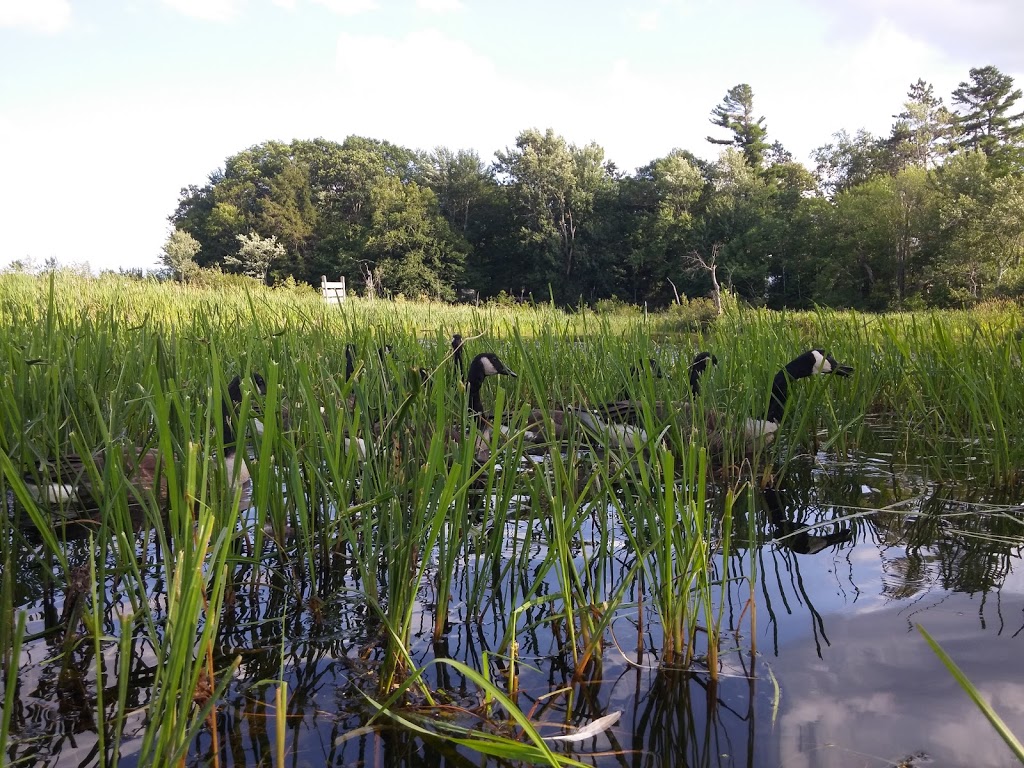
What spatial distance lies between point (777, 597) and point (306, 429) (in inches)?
63.1

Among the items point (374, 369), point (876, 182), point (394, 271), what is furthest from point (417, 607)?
point (394, 271)

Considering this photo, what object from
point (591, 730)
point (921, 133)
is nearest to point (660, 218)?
point (921, 133)

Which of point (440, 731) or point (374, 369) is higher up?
point (374, 369)

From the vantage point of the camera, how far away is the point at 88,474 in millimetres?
2141

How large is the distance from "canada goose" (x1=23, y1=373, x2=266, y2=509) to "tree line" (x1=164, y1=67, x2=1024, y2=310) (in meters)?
34.2

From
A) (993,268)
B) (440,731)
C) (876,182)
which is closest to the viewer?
(440,731)

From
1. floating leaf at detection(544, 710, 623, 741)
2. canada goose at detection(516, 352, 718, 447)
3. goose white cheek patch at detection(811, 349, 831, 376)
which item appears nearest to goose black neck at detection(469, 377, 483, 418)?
canada goose at detection(516, 352, 718, 447)

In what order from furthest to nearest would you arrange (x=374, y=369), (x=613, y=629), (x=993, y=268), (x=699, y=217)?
(x=699, y=217)
(x=993, y=268)
(x=374, y=369)
(x=613, y=629)

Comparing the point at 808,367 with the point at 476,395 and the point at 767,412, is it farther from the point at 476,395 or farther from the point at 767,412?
the point at 476,395

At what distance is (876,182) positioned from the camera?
1501 inches

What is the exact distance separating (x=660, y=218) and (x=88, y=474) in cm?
4406

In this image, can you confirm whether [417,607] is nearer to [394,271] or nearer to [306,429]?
[306,429]

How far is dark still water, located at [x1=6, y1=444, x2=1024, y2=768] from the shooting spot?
1.38 meters

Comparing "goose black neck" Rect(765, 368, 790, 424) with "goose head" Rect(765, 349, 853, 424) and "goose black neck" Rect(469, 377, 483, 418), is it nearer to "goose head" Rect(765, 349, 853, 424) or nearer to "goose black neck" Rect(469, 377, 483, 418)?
"goose head" Rect(765, 349, 853, 424)
